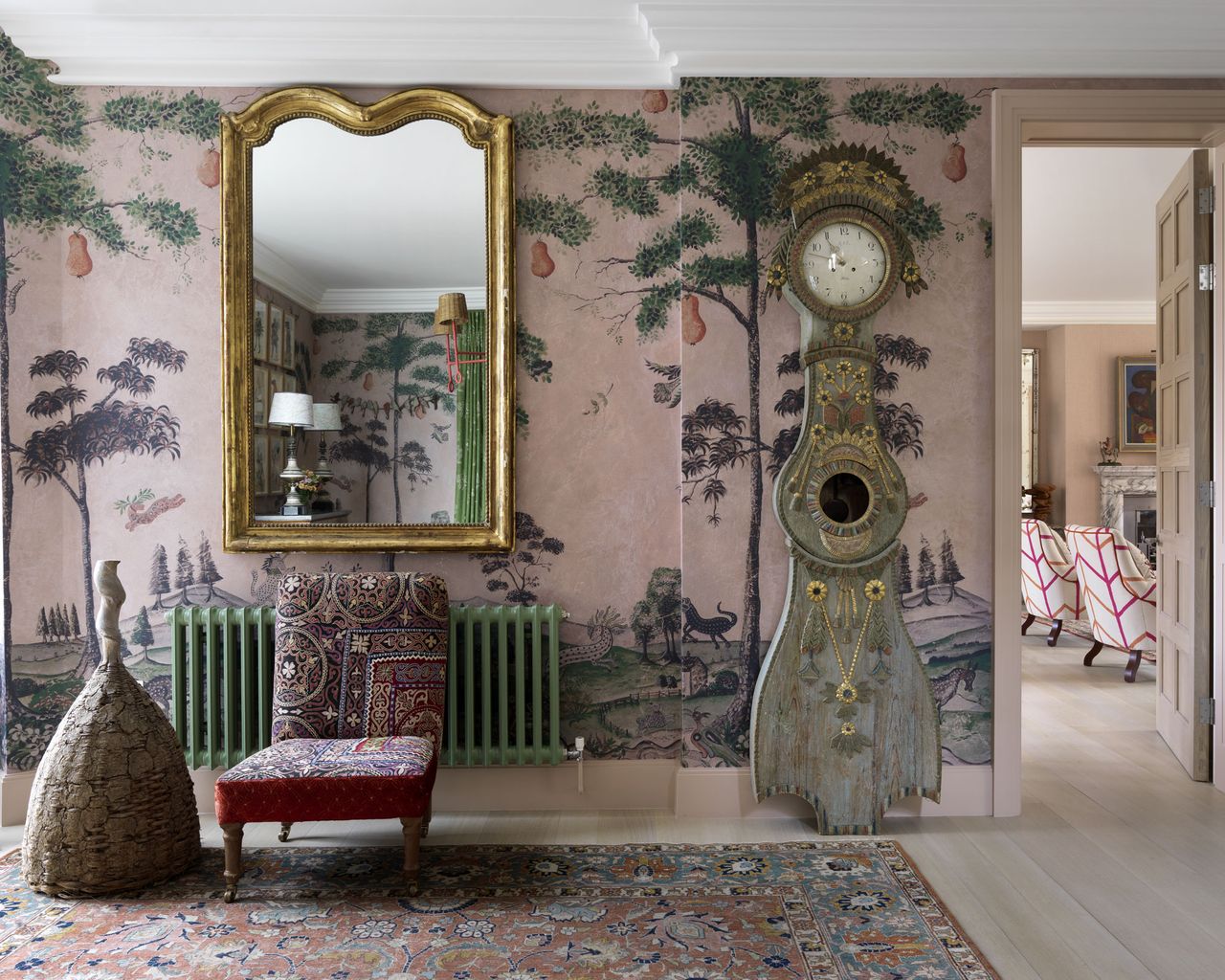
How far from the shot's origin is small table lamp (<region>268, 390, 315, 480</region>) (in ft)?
10.6

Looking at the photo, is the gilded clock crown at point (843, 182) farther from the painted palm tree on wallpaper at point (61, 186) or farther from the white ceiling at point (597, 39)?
the painted palm tree on wallpaper at point (61, 186)

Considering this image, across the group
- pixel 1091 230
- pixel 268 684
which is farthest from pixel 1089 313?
pixel 268 684

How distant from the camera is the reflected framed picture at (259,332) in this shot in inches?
127

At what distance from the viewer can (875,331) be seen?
10.4 ft

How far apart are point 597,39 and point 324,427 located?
1607mm

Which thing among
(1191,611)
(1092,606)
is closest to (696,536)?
(1191,611)

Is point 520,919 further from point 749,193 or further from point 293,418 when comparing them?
point 749,193

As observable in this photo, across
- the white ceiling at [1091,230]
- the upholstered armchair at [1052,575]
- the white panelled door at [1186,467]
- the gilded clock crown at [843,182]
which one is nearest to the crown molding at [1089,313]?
the white ceiling at [1091,230]

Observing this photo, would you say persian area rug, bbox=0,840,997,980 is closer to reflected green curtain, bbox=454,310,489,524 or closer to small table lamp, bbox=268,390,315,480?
reflected green curtain, bbox=454,310,489,524

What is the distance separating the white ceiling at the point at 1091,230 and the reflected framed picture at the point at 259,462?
3.93m

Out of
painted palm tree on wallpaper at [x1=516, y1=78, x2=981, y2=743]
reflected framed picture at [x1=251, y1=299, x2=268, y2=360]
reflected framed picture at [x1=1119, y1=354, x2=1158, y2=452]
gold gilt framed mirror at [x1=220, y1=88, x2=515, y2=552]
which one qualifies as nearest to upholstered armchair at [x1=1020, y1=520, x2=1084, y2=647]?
reflected framed picture at [x1=1119, y1=354, x2=1158, y2=452]

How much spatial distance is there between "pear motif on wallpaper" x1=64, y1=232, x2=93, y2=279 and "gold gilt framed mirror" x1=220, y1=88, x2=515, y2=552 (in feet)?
1.58

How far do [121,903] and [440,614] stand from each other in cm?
115

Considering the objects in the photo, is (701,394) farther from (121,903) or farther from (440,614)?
(121,903)
